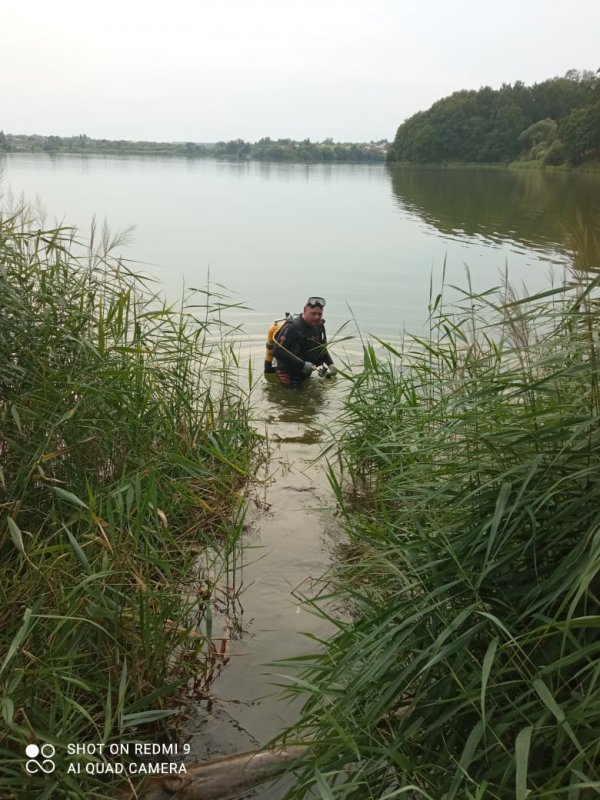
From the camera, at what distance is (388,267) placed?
60.2 ft

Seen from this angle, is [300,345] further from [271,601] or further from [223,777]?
[223,777]

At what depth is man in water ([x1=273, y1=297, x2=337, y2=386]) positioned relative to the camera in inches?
305

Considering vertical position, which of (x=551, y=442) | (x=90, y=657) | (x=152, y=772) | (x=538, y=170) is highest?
(x=538, y=170)

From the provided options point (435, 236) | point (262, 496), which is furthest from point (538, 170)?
point (262, 496)

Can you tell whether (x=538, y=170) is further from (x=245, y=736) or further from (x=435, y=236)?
(x=245, y=736)

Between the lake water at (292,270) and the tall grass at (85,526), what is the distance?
0.28m


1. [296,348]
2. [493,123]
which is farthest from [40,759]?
[493,123]

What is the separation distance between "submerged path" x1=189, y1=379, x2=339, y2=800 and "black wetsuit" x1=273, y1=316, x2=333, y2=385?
1.51 m

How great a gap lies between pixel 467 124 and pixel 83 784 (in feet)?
324

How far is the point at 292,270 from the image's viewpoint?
1823cm

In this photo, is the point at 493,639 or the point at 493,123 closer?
the point at 493,639

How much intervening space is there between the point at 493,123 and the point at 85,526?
322ft

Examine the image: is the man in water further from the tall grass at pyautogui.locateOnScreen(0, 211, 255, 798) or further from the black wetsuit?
the tall grass at pyautogui.locateOnScreen(0, 211, 255, 798)

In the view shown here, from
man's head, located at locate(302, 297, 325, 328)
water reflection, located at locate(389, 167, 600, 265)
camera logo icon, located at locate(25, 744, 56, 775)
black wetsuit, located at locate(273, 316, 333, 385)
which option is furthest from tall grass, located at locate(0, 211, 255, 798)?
water reflection, located at locate(389, 167, 600, 265)
